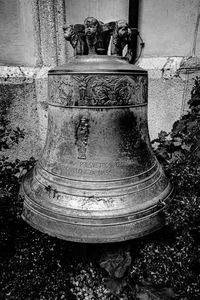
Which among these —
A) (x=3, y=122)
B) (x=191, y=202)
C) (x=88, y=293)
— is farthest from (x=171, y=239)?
(x=3, y=122)

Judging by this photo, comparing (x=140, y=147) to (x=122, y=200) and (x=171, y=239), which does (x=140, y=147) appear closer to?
(x=122, y=200)

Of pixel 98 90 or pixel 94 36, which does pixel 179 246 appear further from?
pixel 94 36

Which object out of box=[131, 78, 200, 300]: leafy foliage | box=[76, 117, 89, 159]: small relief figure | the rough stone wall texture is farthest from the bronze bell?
the rough stone wall texture

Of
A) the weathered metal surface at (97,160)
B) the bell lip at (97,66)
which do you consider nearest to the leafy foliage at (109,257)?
the weathered metal surface at (97,160)

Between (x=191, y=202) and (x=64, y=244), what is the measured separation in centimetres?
84

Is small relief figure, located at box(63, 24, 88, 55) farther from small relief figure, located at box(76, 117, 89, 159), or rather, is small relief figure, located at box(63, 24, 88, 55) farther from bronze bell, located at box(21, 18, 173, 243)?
small relief figure, located at box(76, 117, 89, 159)

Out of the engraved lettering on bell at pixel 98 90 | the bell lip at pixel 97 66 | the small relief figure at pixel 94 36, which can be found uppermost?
the small relief figure at pixel 94 36

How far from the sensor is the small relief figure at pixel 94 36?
4.19ft

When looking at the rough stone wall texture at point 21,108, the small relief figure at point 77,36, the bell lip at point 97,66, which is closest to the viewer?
the bell lip at point 97,66

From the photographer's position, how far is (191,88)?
2158 millimetres

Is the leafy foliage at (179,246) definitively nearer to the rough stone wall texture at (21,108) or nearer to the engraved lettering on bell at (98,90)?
the engraved lettering on bell at (98,90)

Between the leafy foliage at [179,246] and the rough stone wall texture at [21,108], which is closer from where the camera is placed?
the leafy foliage at [179,246]

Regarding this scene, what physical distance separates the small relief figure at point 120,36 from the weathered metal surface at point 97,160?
0.29 ft

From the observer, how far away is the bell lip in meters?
1.23
